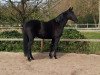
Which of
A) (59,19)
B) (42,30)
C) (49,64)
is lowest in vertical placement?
(49,64)

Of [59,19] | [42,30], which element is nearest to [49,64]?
[42,30]

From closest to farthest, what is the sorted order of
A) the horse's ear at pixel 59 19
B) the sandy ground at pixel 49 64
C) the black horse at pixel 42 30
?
the sandy ground at pixel 49 64
the black horse at pixel 42 30
the horse's ear at pixel 59 19

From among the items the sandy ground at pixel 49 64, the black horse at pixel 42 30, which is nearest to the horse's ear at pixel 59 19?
the black horse at pixel 42 30

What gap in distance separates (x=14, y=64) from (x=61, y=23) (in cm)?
212

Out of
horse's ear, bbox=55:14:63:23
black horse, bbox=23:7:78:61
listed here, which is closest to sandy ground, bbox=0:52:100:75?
black horse, bbox=23:7:78:61

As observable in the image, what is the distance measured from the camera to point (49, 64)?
28.5 ft

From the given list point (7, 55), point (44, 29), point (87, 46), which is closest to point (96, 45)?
point (87, 46)

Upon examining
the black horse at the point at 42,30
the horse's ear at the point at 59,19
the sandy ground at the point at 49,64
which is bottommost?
the sandy ground at the point at 49,64

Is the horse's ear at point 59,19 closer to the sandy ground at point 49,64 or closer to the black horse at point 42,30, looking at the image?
the black horse at point 42,30

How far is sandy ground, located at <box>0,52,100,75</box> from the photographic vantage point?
7742mm

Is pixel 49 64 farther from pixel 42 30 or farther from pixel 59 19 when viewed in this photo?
pixel 59 19

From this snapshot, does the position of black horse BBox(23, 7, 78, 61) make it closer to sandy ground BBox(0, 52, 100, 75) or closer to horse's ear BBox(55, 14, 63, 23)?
horse's ear BBox(55, 14, 63, 23)

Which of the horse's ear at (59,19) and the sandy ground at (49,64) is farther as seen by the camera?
the horse's ear at (59,19)

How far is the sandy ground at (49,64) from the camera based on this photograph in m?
7.74
